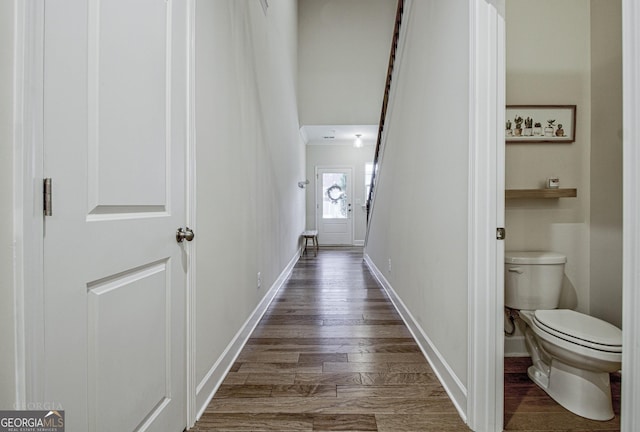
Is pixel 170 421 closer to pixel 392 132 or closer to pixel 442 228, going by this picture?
pixel 442 228

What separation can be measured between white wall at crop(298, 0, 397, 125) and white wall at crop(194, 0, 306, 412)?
2530 mm

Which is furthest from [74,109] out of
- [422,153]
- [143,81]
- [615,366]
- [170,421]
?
[615,366]

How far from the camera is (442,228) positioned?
1.77 m

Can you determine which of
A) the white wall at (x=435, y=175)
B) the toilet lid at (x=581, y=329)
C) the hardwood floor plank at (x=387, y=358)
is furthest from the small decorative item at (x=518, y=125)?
the hardwood floor plank at (x=387, y=358)

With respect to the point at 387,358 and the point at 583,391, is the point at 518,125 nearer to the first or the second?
the point at 583,391

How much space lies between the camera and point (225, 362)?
1.84 metres

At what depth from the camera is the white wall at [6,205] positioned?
0.64 m

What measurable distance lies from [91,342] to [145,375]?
31 centimetres

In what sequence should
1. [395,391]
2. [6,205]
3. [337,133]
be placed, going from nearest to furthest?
1. [6,205]
2. [395,391]
3. [337,133]

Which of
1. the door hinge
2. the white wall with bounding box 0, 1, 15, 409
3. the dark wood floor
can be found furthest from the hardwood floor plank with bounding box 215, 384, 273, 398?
the door hinge

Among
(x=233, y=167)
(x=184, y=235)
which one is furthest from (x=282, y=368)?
(x=233, y=167)

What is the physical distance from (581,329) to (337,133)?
583 centimetres

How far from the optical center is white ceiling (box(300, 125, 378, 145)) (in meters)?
6.27

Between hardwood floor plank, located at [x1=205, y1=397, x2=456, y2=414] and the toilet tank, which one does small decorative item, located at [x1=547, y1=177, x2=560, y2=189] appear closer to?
the toilet tank
